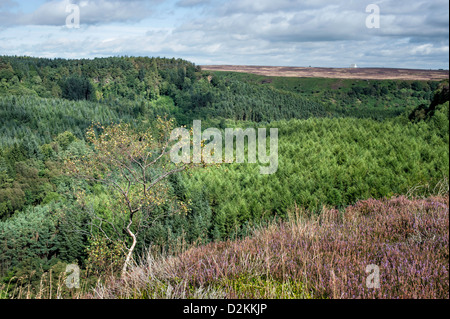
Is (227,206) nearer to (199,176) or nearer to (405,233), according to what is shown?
(199,176)

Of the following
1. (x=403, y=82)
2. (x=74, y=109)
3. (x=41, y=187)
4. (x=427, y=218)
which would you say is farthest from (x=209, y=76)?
(x=427, y=218)

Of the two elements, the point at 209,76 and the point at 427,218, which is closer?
the point at 427,218

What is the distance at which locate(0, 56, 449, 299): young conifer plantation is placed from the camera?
4.00 m

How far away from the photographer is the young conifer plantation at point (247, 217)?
4004 millimetres

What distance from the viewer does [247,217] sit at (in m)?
18.0

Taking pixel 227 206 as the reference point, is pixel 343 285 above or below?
above

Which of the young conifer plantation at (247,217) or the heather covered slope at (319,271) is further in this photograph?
the young conifer plantation at (247,217)

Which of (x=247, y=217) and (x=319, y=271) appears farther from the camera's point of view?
(x=247, y=217)

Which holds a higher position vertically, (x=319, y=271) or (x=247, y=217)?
(x=319, y=271)

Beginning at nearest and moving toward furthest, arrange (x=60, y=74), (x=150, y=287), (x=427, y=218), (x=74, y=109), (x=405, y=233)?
(x=150, y=287) < (x=405, y=233) < (x=427, y=218) < (x=74, y=109) < (x=60, y=74)

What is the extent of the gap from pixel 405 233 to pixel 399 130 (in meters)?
16.4

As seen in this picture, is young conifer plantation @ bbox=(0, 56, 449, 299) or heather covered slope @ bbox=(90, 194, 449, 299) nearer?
heather covered slope @ bbox=(90, 194, 449, 299)

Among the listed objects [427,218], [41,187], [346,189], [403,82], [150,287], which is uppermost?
[403,82]

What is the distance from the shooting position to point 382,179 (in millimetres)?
14172
